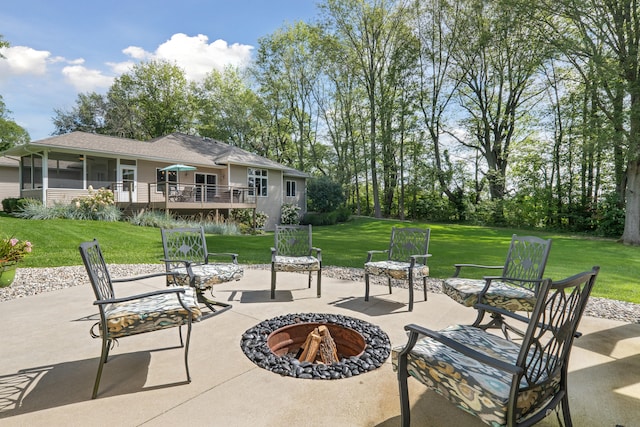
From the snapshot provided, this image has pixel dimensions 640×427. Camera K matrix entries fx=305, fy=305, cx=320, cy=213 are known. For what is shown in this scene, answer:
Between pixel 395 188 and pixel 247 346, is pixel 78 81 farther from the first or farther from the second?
pixel 247 346

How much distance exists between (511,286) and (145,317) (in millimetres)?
3757

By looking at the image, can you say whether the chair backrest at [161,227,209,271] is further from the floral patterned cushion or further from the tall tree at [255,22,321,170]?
the tall tree at [255,22,321,170]

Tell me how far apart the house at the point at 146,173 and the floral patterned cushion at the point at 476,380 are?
516 inches

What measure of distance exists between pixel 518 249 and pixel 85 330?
5.00 meters

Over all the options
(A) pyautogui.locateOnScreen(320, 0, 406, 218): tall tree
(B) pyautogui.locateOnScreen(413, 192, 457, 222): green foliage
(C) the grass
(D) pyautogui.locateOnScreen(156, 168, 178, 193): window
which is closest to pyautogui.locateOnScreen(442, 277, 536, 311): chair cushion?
(C) the grass

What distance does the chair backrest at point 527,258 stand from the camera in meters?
3.42

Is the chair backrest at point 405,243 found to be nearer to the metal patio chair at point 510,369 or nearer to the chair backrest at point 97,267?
the metal patio chair at point 510,369

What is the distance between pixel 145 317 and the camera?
231 centimetres

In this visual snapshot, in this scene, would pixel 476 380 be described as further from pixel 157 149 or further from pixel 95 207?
pixel 157 149

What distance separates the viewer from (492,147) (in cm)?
2033

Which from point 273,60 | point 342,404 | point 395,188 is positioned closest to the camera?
point 342,404

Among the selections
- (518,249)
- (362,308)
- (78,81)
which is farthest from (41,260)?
(78,81)

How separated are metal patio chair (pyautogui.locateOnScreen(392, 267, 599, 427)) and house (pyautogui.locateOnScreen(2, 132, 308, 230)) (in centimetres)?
1313

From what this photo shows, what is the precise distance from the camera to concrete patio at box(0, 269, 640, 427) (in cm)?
192
